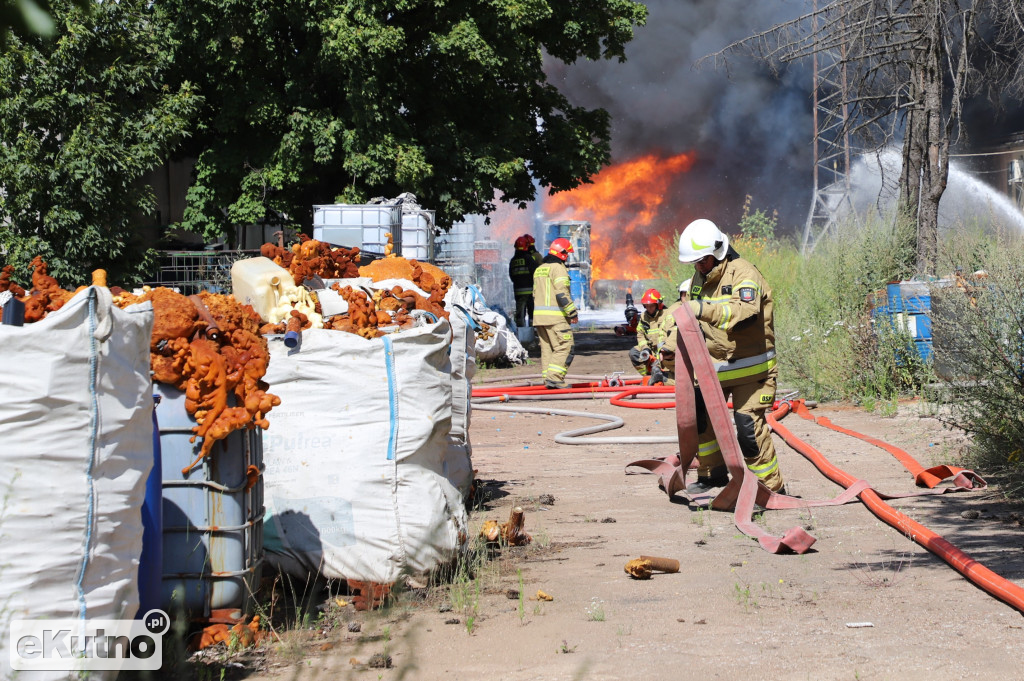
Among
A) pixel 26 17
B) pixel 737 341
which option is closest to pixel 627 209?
pixel 737 341

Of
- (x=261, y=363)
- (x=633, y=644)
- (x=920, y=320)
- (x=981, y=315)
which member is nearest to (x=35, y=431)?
(x=261, y=363)

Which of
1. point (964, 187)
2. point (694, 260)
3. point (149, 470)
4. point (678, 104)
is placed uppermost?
point (678, 104)

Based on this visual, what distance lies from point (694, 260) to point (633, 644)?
134 inches

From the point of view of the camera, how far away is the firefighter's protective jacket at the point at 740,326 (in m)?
6.50

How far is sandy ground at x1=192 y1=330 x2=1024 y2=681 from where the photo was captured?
3.68m

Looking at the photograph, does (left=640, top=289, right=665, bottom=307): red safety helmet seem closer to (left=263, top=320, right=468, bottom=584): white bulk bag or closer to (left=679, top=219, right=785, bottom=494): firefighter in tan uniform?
(left=679, top=219, right=785, bottom=494): firefighter in tan uniform

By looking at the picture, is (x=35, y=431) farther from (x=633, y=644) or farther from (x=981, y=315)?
(x=981, y=315)

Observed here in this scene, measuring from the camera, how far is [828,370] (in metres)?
11.5

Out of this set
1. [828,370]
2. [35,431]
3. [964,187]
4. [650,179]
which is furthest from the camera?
[650,179]

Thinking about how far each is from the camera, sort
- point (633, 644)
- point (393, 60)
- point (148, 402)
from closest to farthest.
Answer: point (148, 402), point (633, 644), point (393, 60)

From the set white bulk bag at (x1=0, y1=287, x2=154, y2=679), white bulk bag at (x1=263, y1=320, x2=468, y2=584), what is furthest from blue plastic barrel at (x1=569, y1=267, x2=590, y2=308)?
white bulk bag at (x1=0, y1=287, x2=154, y2=679)

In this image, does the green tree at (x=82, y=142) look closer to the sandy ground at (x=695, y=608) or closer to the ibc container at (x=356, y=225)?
the ibc container at (x=356, y=225)

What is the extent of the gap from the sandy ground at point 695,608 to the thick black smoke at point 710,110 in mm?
43501

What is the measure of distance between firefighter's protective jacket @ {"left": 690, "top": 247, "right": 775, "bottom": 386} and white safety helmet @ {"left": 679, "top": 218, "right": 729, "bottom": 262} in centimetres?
12
